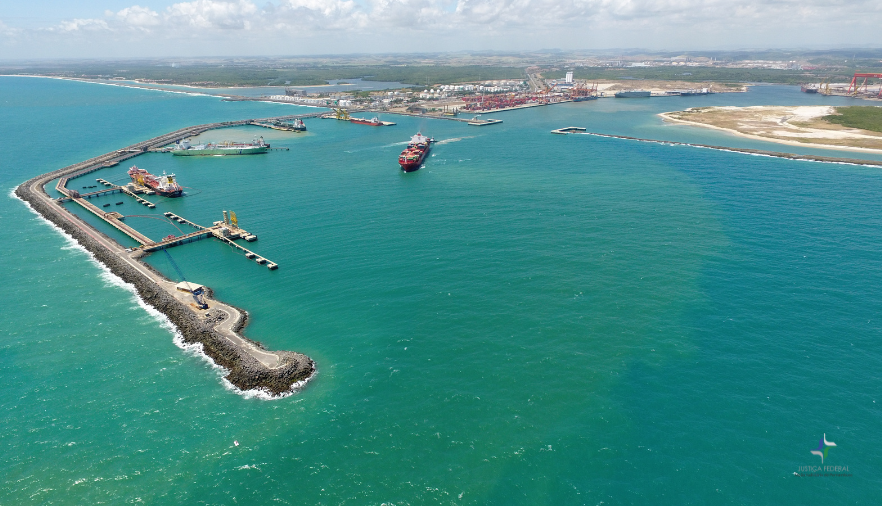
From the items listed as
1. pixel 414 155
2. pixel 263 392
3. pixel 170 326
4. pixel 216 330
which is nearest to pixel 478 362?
pixel 263 392

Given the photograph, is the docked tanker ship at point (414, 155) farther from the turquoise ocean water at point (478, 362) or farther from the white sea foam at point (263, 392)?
the white sea foam at point (263, 392)

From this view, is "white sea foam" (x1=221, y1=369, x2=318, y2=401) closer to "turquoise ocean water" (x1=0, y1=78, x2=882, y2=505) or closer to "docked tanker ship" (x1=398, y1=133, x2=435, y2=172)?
"turquoise ocean water" (x1=0, y1=78, x2=882, y2=505)

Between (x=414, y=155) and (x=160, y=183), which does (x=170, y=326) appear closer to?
(x=160, y=183)

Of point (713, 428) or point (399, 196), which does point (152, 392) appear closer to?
point (713, 428)

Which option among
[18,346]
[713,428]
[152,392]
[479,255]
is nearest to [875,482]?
[713,428]

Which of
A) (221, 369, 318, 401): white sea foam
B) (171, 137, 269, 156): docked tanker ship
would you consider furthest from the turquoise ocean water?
(171, 137, 269, 156): docked tanker ship

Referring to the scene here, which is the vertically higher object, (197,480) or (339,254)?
(339,254)
